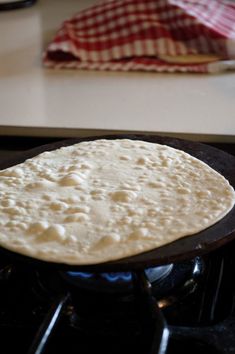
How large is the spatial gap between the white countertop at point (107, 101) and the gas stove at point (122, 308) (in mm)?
274

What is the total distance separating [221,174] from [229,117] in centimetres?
28

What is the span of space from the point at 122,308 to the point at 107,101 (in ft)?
1.61

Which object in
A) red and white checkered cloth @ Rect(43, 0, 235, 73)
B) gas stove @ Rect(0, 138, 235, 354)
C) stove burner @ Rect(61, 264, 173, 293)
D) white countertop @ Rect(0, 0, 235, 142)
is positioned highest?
red and white checkered cloth @ Rect(43, 0, 235, 73)

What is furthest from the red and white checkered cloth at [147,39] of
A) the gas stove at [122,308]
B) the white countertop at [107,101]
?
the gas stove at [122,308]

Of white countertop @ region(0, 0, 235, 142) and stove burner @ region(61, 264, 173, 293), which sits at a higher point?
white countertop @ region(0, 0, 235, 142)

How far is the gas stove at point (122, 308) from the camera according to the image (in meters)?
0.69

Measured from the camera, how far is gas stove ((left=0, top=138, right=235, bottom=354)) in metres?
0.69

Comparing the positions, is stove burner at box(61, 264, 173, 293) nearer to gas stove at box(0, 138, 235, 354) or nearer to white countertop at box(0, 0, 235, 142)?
gas stove at box(0, 138, 235, 354)

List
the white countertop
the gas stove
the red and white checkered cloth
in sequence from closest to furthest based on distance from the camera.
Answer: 1. the gas stove
2. the white countertop
3. the red and white checkered cloth

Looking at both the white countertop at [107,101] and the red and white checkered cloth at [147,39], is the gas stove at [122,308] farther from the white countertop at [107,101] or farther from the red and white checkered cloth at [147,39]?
the red and white checkered cloth at [147,39]

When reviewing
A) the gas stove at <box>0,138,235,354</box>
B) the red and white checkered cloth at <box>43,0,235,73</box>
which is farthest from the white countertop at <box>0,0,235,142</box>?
the gas stove at <box>0,138,235,354</box>

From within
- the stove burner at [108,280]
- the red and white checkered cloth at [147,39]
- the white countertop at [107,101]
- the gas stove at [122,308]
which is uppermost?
the red and white checkered cloth at [147,39]

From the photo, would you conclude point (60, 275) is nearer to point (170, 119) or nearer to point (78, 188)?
point (78, 188)

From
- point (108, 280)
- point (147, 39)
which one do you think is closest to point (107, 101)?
point (147, 39)
